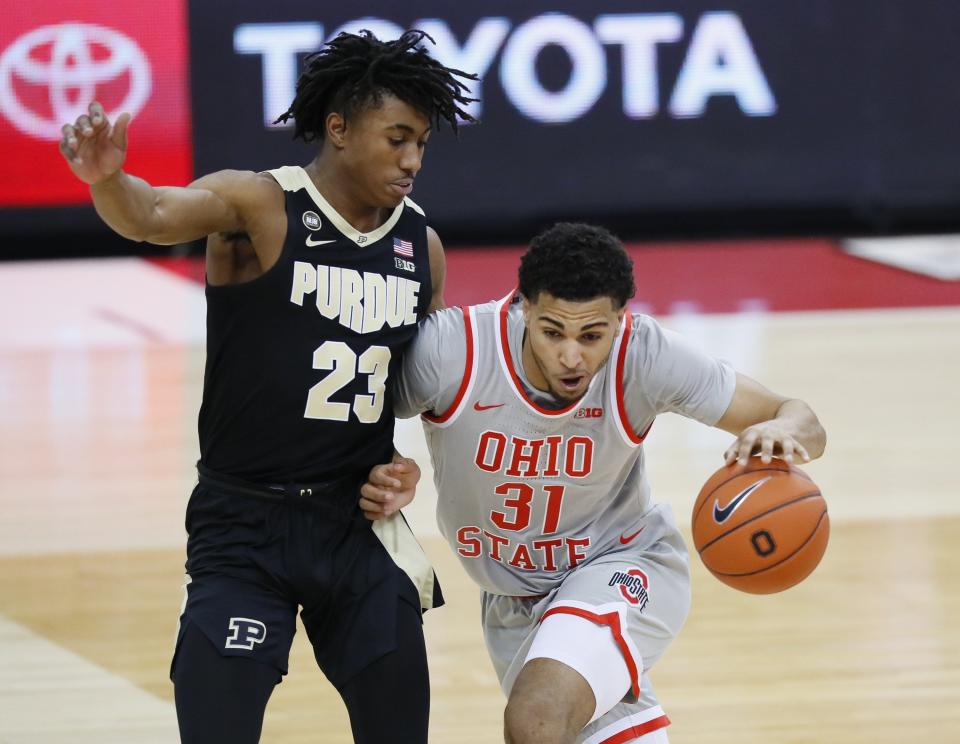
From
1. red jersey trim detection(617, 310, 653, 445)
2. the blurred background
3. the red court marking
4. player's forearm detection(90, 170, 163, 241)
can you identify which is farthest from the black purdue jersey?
the red court marking

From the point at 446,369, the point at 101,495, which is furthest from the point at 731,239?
the point at 446,369

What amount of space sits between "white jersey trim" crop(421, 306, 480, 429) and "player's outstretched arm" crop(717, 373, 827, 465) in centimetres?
62

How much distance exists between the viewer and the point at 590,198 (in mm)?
12398

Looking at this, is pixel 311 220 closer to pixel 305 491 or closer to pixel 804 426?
pixel 305 491

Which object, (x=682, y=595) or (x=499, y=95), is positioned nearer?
(x=682, y=595)

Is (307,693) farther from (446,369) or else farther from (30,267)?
(30,267)

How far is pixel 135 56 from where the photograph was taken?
11.6 meters

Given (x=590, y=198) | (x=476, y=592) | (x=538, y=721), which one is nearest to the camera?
(x=538, y=721)

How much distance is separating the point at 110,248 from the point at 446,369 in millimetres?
9237

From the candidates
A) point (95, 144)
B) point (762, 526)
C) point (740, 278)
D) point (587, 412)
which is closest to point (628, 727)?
point (762, 526)

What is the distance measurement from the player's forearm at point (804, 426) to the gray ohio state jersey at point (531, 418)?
160 mm

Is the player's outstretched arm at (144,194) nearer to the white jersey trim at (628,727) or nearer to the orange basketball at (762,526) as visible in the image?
the orange basketball at (762,526)

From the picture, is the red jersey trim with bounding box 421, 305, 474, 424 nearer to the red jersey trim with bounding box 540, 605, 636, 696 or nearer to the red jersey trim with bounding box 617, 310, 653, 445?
the red jersey trim with bounding box 617, 310, 653, 445

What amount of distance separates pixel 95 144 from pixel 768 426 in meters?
1.62
